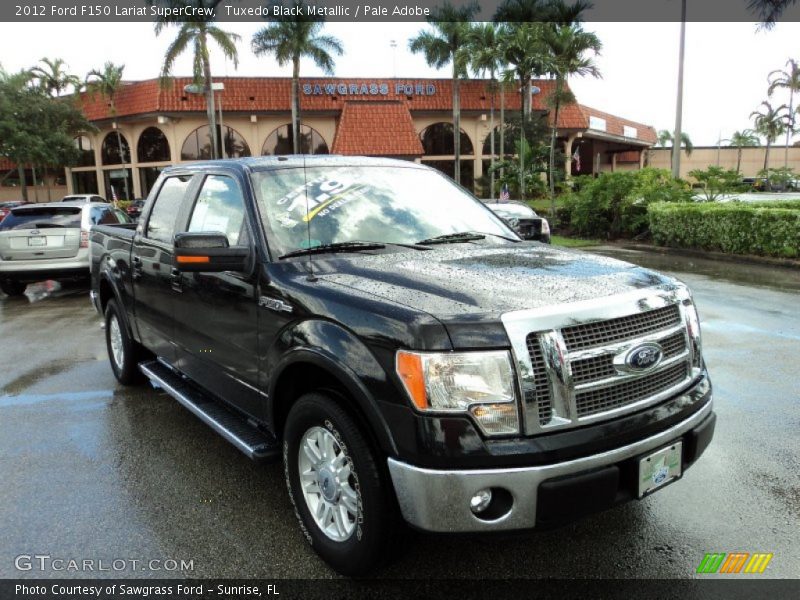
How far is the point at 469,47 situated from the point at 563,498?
107 feet

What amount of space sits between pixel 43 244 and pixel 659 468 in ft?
36.0

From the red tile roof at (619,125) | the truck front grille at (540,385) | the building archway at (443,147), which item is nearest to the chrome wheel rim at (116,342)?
the truck front grille at (540,385)

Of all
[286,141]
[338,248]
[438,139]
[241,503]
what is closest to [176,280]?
[338,248]

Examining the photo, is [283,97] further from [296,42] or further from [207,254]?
[207,254]

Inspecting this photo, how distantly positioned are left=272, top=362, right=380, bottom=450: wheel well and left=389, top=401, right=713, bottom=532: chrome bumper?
0.92 feet

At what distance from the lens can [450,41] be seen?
3288 cm

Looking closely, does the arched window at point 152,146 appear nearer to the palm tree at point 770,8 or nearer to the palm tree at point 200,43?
the palm tree at point 200,43

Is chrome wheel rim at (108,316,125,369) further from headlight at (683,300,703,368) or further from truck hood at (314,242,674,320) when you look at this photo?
headlight at (683,300,703,368)

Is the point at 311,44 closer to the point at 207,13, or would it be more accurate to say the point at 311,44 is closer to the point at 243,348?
the point at 207,13

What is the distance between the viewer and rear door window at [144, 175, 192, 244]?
4437 millimetres

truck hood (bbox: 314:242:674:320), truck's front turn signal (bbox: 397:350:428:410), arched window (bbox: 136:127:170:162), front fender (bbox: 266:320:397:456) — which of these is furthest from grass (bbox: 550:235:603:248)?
arched window (bbox: 136:127:170:162)

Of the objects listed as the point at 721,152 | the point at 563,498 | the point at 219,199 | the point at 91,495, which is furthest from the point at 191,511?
the point at 721,152

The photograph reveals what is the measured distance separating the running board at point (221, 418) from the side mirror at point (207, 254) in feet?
2.98

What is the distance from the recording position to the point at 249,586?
9.18ft
